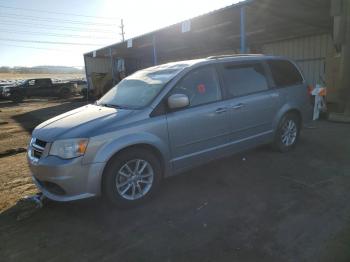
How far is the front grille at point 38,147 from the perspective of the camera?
3.45 metres

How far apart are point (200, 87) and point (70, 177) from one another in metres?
2.13

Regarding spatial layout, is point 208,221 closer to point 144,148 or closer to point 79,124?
point 144,148

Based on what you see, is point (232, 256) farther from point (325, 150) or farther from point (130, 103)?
point (325, 150)

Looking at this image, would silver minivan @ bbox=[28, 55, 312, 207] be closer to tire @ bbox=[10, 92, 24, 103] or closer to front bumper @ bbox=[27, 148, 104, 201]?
front bumper @ bbox=[27, 148, 104, 201]

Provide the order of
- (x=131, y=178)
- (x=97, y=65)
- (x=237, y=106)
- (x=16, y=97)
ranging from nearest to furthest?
(x=131, y=178) → (x=237, y=106) → (x=16, y=97) → (x=97, y=65)

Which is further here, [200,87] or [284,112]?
[284,112]

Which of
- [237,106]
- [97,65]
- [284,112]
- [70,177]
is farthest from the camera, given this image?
[97,65]

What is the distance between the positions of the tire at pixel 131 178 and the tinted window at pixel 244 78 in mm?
1689

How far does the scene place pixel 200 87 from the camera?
4.18m

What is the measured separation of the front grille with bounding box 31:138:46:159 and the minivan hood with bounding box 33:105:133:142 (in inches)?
2.3

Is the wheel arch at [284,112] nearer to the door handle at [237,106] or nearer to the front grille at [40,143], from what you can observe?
the door handle at [237,106]

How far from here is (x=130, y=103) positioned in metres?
4.01

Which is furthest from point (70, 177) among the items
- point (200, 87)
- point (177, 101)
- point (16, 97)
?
point (16, 97)

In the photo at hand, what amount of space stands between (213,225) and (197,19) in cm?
1048
